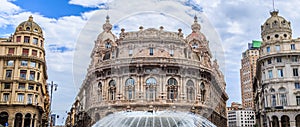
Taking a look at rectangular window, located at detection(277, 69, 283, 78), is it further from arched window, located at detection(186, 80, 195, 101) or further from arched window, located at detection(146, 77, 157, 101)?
arched window, located at detection(146, 77, 157, 101)

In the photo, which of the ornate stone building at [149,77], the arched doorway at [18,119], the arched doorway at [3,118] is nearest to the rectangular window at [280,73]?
the ornate stone building at [149,77]

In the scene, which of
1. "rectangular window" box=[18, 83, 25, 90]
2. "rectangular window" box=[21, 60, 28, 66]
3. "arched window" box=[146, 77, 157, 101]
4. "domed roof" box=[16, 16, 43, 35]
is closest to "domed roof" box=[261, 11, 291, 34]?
"arched window" box=[146, 77, 157, 101]

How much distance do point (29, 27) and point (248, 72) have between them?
89678mm

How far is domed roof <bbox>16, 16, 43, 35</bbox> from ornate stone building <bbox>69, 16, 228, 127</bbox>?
34.1 ft

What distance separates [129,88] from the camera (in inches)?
1764

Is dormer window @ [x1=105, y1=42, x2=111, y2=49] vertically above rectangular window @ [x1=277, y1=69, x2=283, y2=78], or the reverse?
dormer window @ [x1=105, y1=42, x2=111, y2=49]

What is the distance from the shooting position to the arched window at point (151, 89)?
4383 cm

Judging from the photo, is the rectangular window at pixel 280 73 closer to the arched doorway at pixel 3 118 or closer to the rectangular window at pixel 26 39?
the rectangular window at pixel 26 39

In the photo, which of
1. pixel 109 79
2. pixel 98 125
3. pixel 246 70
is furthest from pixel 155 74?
pixel 246 70

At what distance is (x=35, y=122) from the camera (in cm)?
4538

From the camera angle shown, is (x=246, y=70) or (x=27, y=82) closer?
(x=27, y=82)

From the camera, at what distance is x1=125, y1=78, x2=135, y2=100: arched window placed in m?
44.2

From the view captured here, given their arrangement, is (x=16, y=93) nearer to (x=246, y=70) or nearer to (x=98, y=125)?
(x=98, y=125)

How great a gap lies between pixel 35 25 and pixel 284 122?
39.7m
